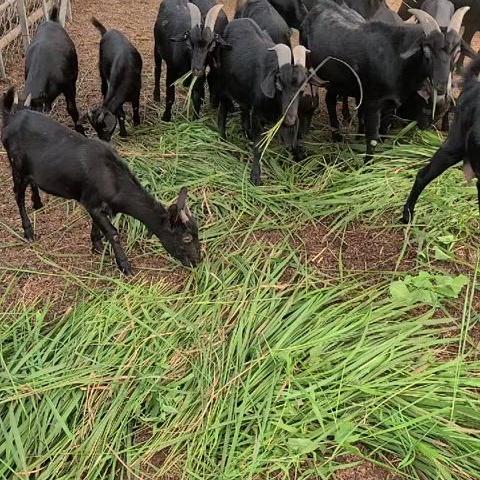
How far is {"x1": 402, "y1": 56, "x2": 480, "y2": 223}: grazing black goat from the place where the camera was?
4.54m

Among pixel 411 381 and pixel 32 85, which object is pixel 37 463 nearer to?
pixel 411 381

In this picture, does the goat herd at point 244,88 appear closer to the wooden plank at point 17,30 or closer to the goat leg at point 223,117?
the goat leg at point 223,117

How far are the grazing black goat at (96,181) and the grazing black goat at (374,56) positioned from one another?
2.38 m

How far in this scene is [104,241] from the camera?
5.37 m

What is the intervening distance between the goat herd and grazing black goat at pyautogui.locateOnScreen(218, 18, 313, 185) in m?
0.01

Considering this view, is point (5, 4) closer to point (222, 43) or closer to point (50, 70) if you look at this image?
point (50, 70)

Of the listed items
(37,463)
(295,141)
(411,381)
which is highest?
(295,141)

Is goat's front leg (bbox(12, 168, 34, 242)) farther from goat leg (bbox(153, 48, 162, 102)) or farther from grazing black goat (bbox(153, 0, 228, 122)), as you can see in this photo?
goat leg (bbox(153, 48, 162, 102))

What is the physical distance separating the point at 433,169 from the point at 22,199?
3366mm

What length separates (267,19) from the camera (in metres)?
7.49

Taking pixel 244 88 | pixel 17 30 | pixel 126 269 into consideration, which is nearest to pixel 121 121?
pixel 244 88

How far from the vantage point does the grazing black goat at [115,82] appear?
6406 mm

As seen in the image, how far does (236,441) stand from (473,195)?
10.7 ft

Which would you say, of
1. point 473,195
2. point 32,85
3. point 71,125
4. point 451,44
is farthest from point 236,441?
point 71,125
